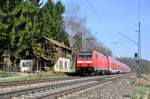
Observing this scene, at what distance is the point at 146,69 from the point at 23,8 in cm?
11084

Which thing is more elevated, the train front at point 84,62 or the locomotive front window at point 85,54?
the locomotive front window at point 85,54

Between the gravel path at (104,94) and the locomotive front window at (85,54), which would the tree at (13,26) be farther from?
the gravel path at (104,94)

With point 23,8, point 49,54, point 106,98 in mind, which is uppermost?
point 23,8

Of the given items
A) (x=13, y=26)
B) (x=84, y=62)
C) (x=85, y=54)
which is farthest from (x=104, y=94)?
(x=13, y=26)

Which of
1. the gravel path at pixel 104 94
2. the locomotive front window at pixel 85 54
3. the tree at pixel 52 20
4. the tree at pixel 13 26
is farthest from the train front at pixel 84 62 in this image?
the tree at pixel 52 20

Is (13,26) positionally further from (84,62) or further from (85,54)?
(84,62)

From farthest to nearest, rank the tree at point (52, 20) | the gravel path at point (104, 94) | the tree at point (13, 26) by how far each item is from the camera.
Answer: the tree at point (52, 20)
the tree at point (13, 26)
the gravel path at point (104, 94)

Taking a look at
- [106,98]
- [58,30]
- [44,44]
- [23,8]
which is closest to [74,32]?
[58,30]

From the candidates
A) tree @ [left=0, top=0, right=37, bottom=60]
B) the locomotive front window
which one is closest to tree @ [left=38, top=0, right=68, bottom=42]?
tree @ [left=0, top=0, right=37, bottom=60]

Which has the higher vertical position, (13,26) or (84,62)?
(13,26)

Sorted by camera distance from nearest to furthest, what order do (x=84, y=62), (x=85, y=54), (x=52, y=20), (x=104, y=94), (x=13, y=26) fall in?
(x=104, y=94), (x=84, y=62), (x=85, y=54), (x=13, y=26), (x=52, y=20)

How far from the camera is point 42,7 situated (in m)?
95.8

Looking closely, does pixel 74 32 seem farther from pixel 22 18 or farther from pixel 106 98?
pixel 106 98

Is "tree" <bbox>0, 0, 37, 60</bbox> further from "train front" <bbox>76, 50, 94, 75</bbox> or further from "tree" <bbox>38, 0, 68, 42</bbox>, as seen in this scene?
"tree" <bbox>38, 0, 68, 42</bbox>
